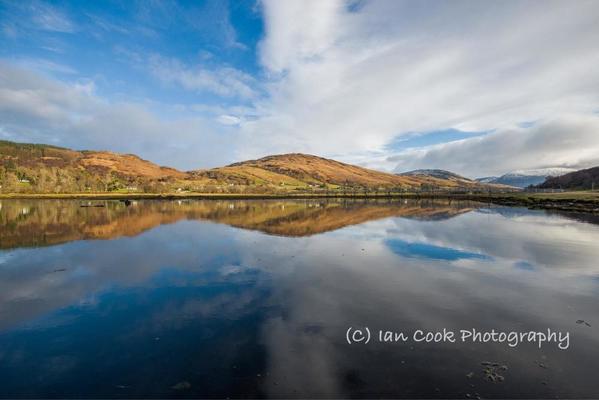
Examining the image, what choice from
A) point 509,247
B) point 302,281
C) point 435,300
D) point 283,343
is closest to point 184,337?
point 283,343

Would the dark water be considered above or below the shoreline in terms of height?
below

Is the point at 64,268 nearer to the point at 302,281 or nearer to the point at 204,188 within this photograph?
the point at 302,281

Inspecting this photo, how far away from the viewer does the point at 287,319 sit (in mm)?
13742

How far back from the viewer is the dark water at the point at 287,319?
9.20 meters

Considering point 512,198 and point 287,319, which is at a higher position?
point 512,198

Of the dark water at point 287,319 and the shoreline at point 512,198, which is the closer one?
the dark water at point 287,319

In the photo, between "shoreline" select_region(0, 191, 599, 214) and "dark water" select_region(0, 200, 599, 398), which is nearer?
"dark water" select_region(0, 200, 599, 398)

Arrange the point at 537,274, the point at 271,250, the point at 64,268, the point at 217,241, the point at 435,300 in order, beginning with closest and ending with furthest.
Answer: the point at 435,300, the point at 537,274, the point at 64,268, the point at 271,250, the point at 217,241

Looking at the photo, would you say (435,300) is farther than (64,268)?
No

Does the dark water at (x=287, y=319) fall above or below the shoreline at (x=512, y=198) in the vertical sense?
below

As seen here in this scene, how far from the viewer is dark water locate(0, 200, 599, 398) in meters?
9.20

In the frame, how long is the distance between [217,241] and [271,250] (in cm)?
758

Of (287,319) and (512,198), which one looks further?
(512,198)

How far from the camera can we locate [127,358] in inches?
416
